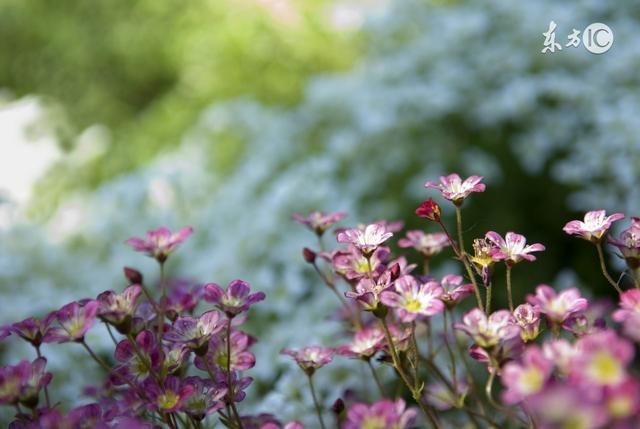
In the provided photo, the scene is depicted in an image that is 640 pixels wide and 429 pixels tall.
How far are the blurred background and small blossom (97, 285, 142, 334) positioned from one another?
62 centimetres

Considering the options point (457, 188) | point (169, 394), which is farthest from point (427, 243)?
point (169, 394)

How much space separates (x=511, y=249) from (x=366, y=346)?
0.19 metres

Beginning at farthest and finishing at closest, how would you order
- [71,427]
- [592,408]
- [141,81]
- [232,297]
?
[141,81], [232,297], [71,427], [592,408]

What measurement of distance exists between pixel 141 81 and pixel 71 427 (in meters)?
3.39

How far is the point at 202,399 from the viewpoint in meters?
0.71

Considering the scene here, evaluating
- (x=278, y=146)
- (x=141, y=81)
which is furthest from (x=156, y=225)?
(x=141, y=81)

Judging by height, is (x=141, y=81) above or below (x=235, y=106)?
above

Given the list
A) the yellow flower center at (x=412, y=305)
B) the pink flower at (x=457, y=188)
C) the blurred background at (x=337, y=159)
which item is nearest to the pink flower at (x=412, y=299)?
the yellow flower center at (x=412, y=305)

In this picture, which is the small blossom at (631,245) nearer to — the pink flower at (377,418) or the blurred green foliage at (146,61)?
the pink flower at (377,418)

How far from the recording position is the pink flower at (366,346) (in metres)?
0.74

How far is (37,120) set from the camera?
249 centimetres

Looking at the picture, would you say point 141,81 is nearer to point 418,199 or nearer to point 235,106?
point 235,106

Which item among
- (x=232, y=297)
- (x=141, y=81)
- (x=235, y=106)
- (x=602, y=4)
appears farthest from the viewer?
(x=141, y=81)

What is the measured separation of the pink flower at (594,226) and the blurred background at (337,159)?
63cm
